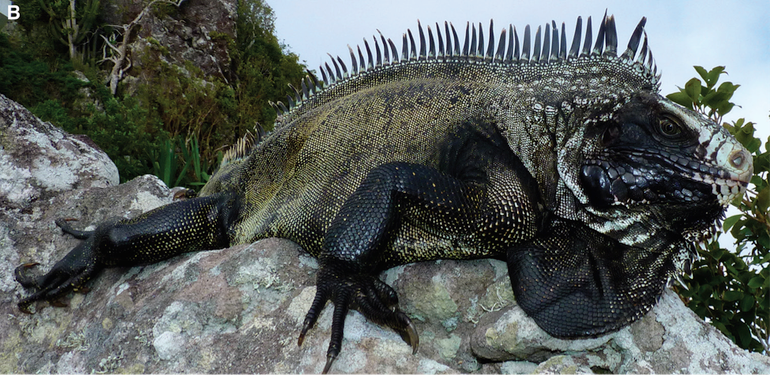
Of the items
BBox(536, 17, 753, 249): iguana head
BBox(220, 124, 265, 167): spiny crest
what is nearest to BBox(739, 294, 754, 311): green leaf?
BBox(536, 17, 753, 249): iguana head

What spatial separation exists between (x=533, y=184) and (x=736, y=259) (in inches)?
60.5

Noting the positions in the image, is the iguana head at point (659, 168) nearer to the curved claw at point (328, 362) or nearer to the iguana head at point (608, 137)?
the iguana head at point (608, 137)

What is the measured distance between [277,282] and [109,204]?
1.82 metres

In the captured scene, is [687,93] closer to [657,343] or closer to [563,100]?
[563,100]

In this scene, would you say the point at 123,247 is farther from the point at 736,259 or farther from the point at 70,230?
the point at 736,259

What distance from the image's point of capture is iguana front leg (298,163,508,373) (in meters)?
2.05

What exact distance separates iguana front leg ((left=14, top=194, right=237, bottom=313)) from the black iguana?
24.9 inches

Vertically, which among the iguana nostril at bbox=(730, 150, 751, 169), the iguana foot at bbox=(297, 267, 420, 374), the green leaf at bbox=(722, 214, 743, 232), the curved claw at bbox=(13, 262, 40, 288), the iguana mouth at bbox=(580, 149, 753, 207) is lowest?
the curved claw at bbox=(13, 262, 40, 288)

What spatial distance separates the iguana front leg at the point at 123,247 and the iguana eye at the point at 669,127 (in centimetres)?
259

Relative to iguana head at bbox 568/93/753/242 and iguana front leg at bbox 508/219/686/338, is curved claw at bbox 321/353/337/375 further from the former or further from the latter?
iguana head at bbox 568/93/753/242

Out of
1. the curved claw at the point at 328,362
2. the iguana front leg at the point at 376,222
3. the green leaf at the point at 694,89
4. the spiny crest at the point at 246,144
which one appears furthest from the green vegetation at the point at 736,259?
the spiny crest at the point at 246,144

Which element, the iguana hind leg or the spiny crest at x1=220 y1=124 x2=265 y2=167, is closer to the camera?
the iguana hind leg

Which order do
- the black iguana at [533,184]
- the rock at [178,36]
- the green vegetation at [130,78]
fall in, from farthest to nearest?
the rock at [178,36] < the green vegetation at [130,78] < the black iguana at [533,184]

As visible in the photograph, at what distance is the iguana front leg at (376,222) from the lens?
6.73 ft
